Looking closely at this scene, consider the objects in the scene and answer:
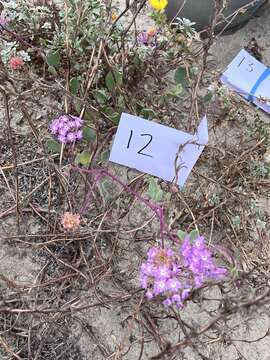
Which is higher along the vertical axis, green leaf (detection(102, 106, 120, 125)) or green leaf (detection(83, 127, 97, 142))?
green leaf (detection(102, 106, 120, 125))

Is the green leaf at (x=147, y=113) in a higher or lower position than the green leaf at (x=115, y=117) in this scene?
higher

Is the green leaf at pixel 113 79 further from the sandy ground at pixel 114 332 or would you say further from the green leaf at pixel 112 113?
the sandy ground at pixel 114 332

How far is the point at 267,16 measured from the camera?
7.14 feet

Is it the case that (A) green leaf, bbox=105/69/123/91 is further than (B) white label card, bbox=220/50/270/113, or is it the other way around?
(B) white label card, bbox=220/50/270/113

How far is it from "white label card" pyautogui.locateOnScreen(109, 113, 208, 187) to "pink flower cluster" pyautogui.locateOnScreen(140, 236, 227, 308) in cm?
34

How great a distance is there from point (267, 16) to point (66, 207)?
3.67 ft

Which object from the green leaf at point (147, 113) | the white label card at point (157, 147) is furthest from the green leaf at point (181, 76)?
the white label card at point (157, 147)

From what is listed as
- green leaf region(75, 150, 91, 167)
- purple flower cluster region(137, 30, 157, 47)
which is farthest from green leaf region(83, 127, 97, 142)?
purple flower cluster region(137, 30, 157, 47)

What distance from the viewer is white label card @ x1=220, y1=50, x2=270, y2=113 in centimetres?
202

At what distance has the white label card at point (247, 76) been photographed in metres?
2.02

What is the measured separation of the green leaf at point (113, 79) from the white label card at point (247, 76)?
0.58 meters

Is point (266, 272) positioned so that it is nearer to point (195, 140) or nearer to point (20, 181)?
point (195, 140)

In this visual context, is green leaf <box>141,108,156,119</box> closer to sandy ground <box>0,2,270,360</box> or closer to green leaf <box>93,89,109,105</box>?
green leaf <box>93,89,109,105</box>

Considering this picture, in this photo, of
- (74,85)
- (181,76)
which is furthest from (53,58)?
(181,76)
